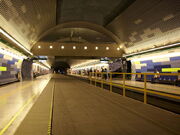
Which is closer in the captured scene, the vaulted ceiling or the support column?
the vaulted ceiling

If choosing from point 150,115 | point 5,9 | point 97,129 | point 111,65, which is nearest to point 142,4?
point 5,9

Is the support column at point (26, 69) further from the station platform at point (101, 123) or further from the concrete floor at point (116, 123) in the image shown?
the concrete floor at point (116, 123)

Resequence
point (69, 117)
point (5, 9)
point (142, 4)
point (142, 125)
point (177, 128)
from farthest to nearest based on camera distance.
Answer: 1. point (142, 4)
2. point (5, 9)
3. point (69, 117)
4. point (142, 125)
5. point (177, 128)

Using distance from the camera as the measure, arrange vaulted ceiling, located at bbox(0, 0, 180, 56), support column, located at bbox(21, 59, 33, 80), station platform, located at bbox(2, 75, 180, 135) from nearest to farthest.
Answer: station platform, located at bbox(2, 75, 180, 135)
vaulted ceiling, located at bbox(0, 0, 180, 56)
support column, located at bbox(21, 59, 33, 80)

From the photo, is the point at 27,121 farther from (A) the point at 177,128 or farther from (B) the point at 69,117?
(A) the point at 177,128

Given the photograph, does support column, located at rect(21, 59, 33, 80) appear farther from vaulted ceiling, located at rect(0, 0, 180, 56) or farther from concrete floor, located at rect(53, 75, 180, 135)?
concrete floor, located at rect(53, 75, 180, 135)

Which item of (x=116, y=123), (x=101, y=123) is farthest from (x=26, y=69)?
(x=116, y=123)

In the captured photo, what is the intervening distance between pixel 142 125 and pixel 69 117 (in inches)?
94.7

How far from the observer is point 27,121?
5.36 metres

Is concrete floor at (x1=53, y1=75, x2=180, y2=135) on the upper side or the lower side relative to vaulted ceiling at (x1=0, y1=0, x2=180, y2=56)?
lower

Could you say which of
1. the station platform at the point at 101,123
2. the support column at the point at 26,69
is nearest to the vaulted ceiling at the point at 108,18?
the support column at the point at 26,69

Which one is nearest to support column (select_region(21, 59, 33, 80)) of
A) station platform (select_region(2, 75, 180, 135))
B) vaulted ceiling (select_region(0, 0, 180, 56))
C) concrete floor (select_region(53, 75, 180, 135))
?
vaulted ceiling (select_region(0, 0, 180, 56))

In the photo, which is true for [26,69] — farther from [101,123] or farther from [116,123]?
[116,123]

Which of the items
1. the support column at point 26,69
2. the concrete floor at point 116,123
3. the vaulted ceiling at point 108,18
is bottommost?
the concrete floor at point 116,123
